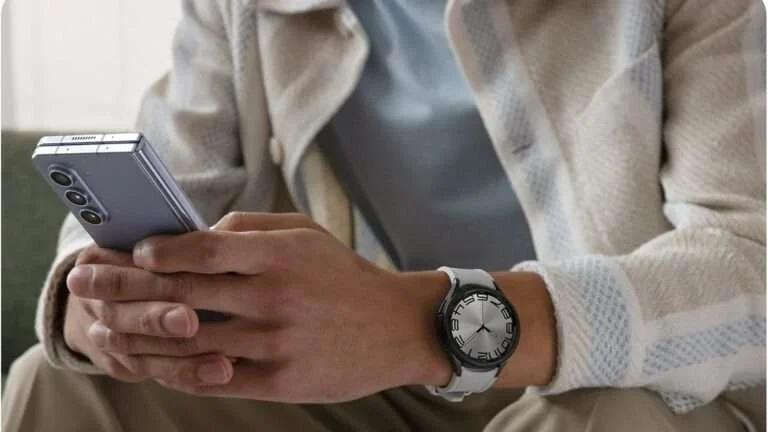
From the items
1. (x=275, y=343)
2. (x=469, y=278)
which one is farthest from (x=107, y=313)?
(x=469, y=278)

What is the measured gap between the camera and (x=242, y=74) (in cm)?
96

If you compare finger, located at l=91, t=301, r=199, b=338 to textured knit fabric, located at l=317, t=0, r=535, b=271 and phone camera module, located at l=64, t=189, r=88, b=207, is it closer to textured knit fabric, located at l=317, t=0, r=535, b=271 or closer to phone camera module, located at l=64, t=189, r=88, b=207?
phone camera module, located at l=64, t=189, r=88, b=207

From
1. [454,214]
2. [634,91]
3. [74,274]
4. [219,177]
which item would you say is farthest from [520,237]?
[74,274]

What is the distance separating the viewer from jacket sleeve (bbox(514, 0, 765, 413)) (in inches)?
25.4

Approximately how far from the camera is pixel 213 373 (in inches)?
23.8

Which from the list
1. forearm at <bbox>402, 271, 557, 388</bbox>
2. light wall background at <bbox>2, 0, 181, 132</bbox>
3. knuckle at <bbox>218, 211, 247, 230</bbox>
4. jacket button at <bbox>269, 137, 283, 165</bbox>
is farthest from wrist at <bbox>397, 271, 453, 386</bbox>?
light wall background at <bbox>2, 0, 181, 132</bbox>

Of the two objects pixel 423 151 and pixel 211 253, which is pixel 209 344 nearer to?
pixel 211 253

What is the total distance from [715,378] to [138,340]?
38cm

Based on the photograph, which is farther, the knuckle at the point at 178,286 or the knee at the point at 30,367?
the knee at the point at 30,367

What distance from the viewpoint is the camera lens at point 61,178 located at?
1.75 feet

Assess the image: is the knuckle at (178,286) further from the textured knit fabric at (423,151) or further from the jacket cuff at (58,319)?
the textured knit fabric at (423,151)

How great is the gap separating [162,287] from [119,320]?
51 millimetres

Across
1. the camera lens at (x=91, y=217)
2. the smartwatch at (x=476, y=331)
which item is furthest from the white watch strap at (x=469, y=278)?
the camera lens at (x=91, y=217)

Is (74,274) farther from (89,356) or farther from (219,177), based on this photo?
(219,177)
